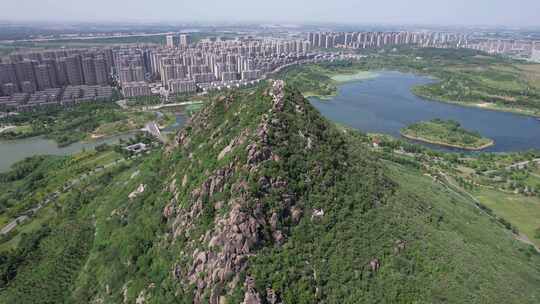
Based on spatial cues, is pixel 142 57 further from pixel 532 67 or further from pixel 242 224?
pixel 532 67

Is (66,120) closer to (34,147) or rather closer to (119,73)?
(34,147)

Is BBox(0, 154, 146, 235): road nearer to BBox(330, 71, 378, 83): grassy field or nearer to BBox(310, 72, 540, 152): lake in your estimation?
BBox(310, 72, 540, 152): lake

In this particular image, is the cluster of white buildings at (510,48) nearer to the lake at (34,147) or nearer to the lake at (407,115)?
the lake at (407,115)

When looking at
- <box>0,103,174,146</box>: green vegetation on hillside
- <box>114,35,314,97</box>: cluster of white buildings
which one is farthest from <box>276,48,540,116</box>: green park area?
<box>0,103,174,146</box>: green vegetation on hillside

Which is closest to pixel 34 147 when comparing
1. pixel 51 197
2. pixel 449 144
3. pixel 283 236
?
pixel 51 197

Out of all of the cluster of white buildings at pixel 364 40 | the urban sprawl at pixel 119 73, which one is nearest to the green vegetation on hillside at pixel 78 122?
the urban sprawl at pixel 119 73

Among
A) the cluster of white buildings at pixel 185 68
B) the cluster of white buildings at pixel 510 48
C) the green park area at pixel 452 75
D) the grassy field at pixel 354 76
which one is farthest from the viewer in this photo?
the cluster of white buildings at pixel 510 48
